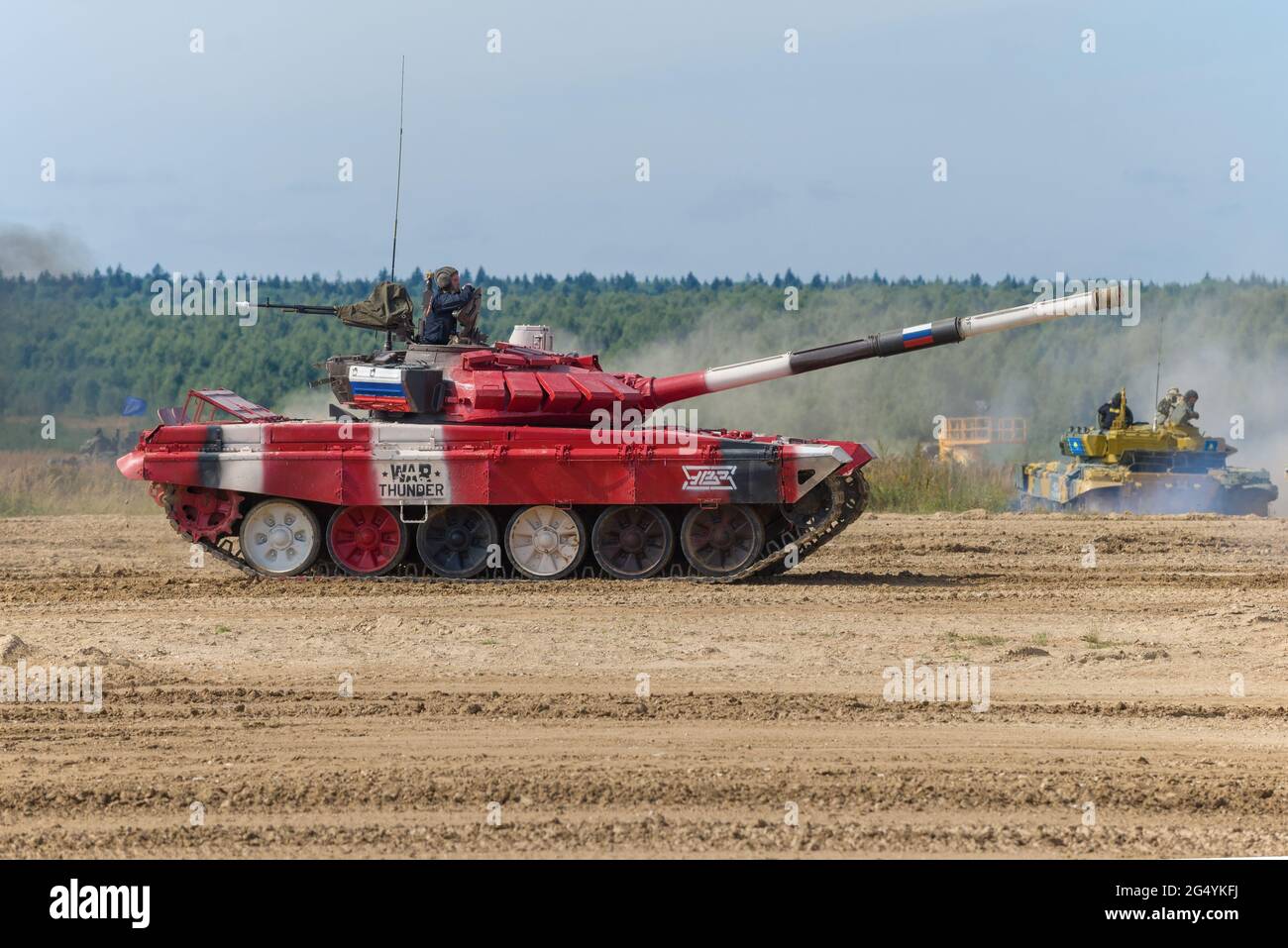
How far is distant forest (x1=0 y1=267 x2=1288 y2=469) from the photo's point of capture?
1741 inches

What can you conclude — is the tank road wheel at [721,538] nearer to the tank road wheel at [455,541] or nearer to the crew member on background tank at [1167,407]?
the tank road wheel at [455,541]

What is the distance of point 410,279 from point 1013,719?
53.4 meters

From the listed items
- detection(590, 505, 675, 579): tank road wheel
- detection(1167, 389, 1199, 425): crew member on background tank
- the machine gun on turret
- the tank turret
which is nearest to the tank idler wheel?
the tank turret

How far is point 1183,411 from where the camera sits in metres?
26.5

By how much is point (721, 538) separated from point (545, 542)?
1.77 metres

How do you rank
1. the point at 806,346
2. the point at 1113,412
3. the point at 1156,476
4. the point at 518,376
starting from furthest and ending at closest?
the point at 806,346 → the point at 1113,412 → the point at 1156,476 → the point at 518,376

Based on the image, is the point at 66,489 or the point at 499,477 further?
the point at 66,489

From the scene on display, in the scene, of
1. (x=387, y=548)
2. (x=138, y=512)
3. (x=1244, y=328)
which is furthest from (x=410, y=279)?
(x=387, y=548)

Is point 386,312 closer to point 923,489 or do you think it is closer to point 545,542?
point 545,542

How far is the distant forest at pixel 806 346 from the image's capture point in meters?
44.2

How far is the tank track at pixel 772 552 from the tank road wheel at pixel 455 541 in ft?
0.43

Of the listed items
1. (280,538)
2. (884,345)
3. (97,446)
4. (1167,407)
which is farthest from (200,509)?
(97,446)

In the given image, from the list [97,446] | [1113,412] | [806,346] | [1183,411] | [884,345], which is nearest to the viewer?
[884,345]
